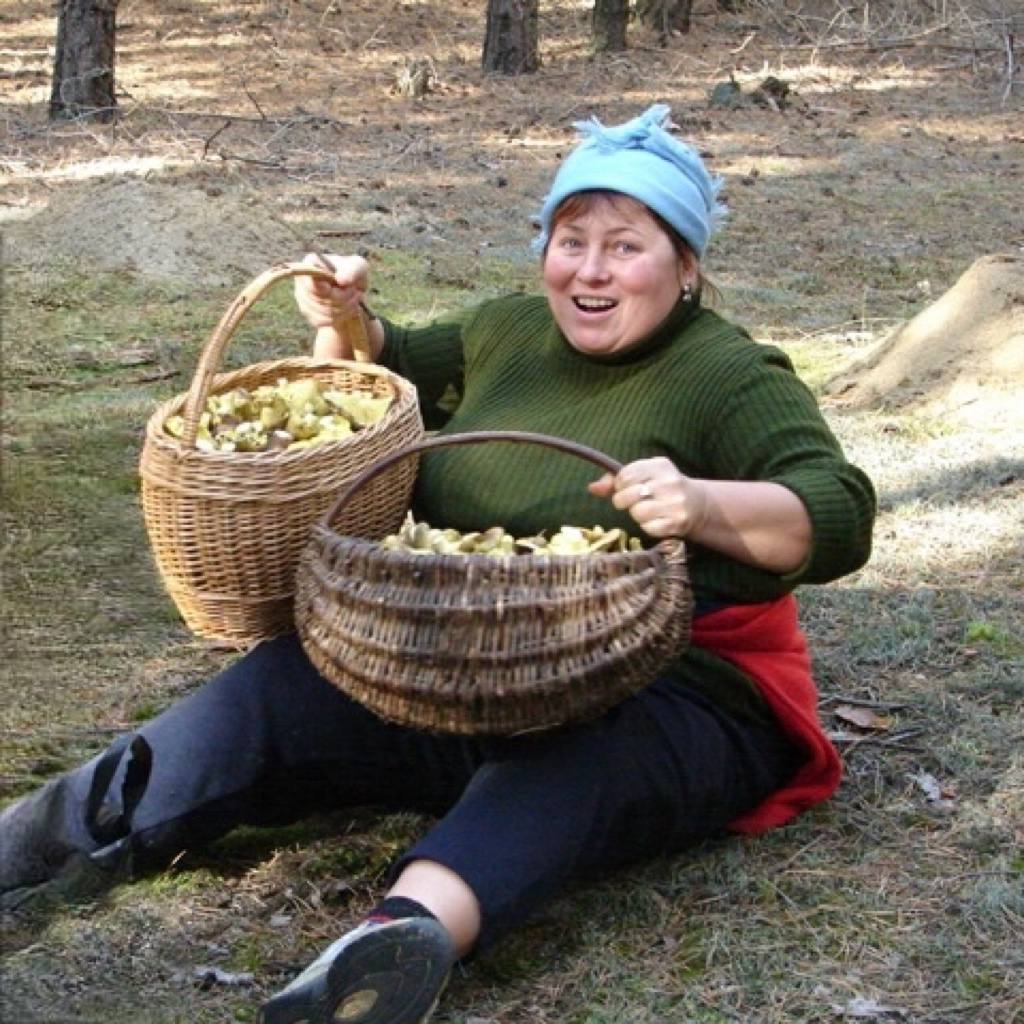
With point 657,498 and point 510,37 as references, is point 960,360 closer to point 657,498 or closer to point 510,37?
point 657,498

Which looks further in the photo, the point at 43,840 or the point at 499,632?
the point at 43,840

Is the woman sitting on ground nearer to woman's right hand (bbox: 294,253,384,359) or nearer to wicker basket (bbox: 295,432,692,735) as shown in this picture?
woman's right hand (bbox: 294,253,384,359)

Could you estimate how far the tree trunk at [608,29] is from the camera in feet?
46.5

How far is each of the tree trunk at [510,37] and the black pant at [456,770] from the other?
429 inches

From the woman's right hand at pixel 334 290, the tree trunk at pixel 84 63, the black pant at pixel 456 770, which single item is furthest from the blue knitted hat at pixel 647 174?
the tree trunk at pixel 84 63

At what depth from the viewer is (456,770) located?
2.82 m

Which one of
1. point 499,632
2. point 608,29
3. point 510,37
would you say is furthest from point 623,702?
point 608,29

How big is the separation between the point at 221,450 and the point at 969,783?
4.78 ft

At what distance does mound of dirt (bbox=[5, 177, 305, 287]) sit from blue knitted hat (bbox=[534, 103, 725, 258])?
4453mm

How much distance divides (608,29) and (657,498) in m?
12.3

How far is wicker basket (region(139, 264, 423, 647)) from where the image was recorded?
9.04ft

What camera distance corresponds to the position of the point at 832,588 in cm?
416

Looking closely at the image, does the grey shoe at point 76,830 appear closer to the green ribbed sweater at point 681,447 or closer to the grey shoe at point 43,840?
the grey shoe at point 43,840

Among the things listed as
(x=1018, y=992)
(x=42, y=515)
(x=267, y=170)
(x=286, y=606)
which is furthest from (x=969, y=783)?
(x=267, y=170)
